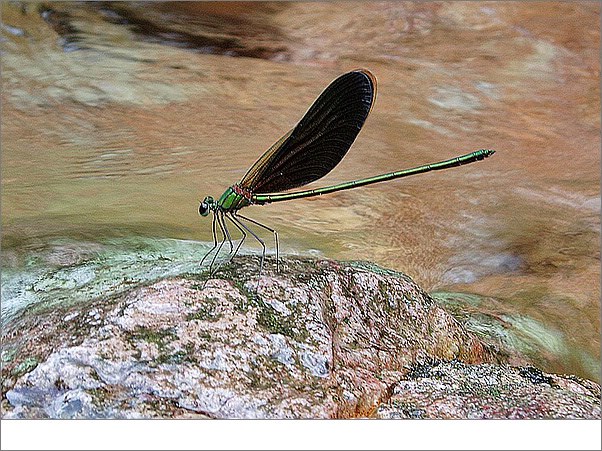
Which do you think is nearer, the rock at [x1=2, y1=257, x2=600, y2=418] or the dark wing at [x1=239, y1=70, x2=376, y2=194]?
the rock at [x1=2, y1=257, x2=600, y2=418]

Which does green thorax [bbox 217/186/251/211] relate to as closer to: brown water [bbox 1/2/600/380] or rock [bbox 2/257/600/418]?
rock [bbox 2/257/600/418]

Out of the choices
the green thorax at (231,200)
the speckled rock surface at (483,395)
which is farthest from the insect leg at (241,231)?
the speckled rock surface at (483,395)

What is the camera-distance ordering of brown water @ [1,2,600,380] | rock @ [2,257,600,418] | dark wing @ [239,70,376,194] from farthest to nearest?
brown water @ [1,2,600,380] < dark wing @ [239,70,376,194] < rock @ [2,257,600,418]

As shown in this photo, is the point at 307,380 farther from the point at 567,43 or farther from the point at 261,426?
the point at 567,43

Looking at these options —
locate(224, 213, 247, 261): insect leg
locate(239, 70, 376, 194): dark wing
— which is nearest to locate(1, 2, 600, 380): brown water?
locate(224, 213, 247, 261): insect leg

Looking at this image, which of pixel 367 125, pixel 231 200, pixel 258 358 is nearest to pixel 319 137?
pixel 231 200

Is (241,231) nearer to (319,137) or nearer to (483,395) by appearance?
(319,137)
